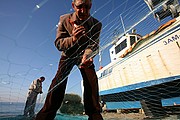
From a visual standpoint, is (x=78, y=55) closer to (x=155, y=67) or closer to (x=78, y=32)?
(x=78, y=32)

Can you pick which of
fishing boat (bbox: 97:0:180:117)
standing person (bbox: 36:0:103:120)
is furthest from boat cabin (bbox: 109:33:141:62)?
standing person (bbox: 36:0:103:120)

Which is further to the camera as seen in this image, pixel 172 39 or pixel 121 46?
pixel 121 46

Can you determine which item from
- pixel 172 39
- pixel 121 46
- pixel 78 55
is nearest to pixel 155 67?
pixel 172 39

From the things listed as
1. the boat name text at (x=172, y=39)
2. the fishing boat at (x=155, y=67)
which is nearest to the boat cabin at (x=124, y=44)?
the fishing boat at (x=155, y=67)

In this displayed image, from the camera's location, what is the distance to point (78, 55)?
1099mm

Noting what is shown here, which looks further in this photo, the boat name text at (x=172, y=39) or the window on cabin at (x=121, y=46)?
the window on cabin at (x=121, y=46)

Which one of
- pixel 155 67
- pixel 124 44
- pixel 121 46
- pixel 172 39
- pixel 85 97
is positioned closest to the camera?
pixel 85 97

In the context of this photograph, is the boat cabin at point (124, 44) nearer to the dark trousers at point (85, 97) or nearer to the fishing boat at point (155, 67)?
the fishing boat at point (155, 67)

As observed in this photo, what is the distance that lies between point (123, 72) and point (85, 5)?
13.9ft

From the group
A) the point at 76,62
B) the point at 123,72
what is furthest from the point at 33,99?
the point at 76,62

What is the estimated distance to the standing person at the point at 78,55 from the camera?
0.94 metres

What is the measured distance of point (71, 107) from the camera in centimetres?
688

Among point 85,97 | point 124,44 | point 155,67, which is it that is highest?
point 124,44

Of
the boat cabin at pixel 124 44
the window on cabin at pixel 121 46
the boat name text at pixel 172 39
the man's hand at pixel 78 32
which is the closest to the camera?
the man's hand at pixel 78 32
